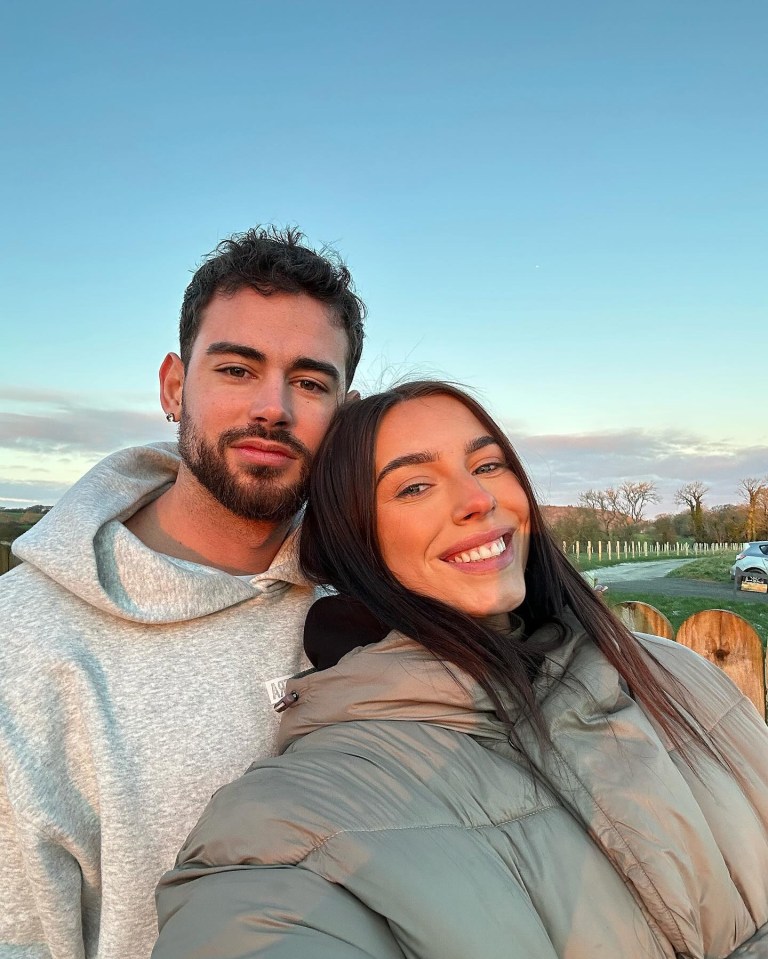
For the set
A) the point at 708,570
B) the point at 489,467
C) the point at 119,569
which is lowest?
the point at 708,570

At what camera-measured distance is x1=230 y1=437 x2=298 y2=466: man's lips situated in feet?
7.95

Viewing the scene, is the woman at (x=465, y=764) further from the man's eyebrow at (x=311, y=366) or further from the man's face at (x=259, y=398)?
the man's eyebrow at (x=311, y=366)

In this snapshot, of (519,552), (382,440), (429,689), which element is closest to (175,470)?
(382,440)

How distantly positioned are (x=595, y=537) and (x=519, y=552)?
38330 millimetres

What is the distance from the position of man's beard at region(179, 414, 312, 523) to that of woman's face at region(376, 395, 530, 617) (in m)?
0.43

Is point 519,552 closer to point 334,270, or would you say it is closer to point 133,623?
point 133,623

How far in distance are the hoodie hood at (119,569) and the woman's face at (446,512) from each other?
1.66 feet

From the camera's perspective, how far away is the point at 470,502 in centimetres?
202

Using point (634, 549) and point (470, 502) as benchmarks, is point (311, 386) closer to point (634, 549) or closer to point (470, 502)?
point (470, 502)

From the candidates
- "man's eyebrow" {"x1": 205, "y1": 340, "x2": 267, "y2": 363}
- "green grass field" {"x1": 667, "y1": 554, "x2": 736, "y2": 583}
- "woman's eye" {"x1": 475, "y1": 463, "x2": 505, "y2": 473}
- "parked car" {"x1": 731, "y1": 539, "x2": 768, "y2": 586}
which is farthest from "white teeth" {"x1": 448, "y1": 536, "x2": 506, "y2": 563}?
"green grass field" {"x1": 667, "y1": 554, "x2": 736, "y2": 583}

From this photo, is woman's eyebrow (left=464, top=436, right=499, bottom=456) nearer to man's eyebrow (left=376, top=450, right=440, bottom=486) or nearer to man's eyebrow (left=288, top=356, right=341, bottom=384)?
man's eyebrow (left=376, top=450, right=440, bottom=486)

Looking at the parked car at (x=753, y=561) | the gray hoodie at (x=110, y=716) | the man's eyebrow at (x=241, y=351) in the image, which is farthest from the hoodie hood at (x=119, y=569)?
the parked car at (x=753, y=561)

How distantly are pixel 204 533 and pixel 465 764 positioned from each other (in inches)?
53.4

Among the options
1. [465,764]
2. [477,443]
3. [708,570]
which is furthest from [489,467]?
[708,570]
